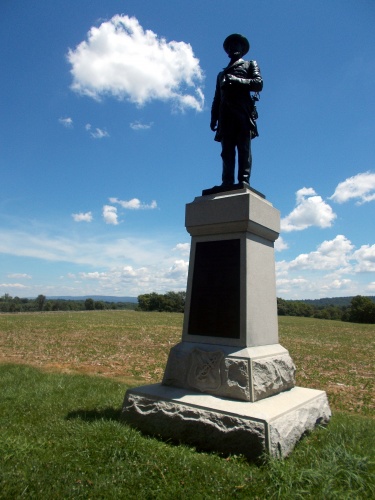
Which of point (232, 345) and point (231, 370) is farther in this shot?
point (232, 345)

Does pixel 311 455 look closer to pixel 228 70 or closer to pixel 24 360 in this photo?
pixel 228 70

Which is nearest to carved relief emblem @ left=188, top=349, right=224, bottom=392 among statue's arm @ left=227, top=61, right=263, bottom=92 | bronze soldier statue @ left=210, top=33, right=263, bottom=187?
bronze soldier statue @ left=210, top=33, right=263, bottom=187

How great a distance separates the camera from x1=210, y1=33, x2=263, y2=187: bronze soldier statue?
5156 mm

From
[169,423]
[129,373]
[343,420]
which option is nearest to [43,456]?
[169,423]

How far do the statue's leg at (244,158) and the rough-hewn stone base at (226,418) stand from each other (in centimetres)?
302

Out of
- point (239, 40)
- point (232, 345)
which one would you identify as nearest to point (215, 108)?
point (239, 40)

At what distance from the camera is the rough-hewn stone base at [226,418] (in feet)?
11.4

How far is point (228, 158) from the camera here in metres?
5.52

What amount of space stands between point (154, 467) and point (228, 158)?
13.7 ft

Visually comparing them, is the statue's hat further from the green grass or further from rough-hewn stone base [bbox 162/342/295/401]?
the green grass

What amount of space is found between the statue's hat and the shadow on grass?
5537 millimetres

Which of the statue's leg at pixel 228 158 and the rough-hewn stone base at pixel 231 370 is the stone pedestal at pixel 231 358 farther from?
the statue's leg at pixel 228 158

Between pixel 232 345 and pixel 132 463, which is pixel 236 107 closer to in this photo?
pixel 232 345

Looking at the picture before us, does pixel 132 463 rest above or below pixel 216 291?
below
